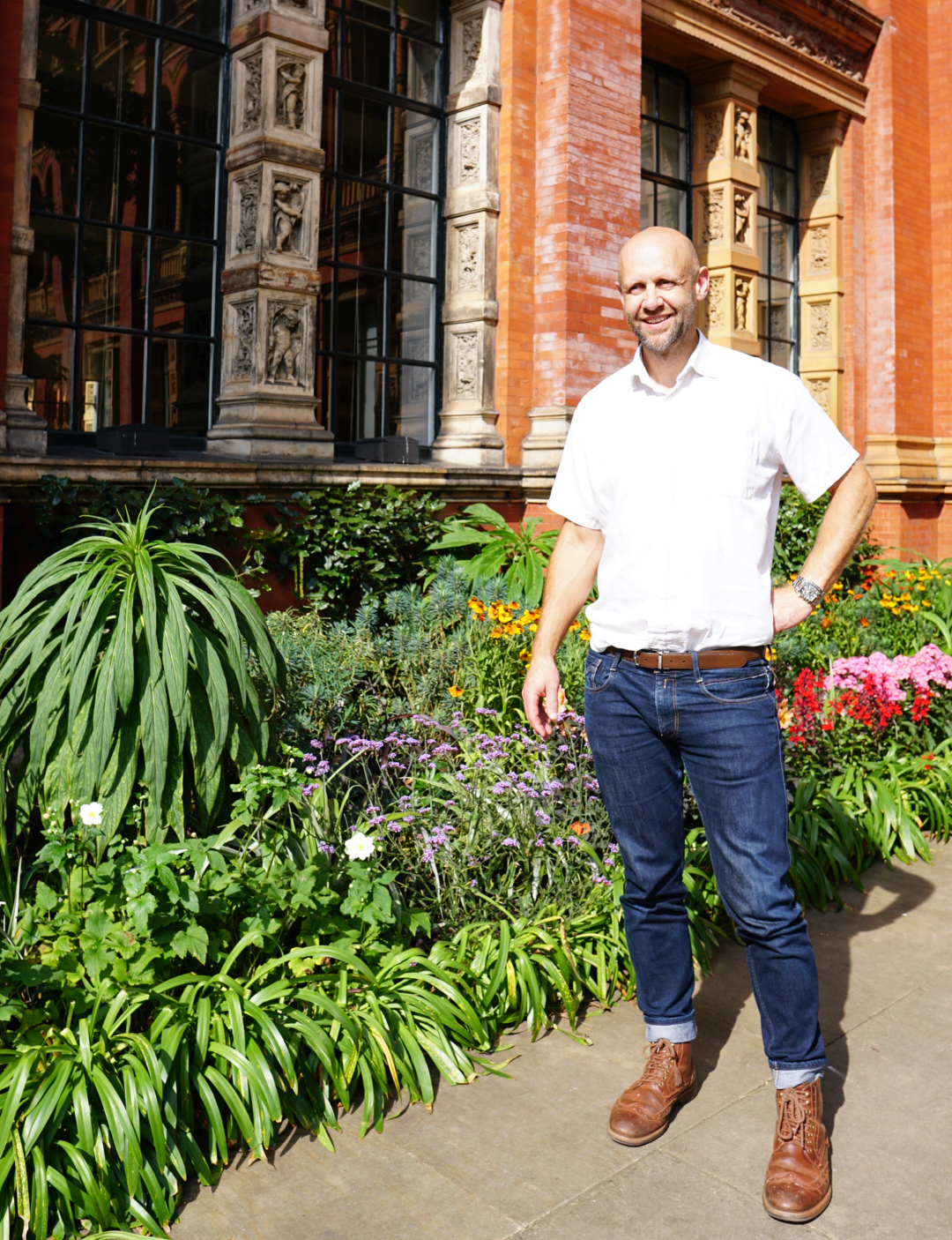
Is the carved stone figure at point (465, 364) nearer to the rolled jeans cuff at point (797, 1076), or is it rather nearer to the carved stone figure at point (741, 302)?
the carved stone figure at point (741, 302)

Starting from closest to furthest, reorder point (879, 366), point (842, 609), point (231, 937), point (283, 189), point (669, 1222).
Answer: point (669, 1222)
point (231, 937)
point (283, 189)
point (842, 609)
point (879, 366)

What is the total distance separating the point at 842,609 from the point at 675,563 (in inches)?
235

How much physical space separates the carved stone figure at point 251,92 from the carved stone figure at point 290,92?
0.14 meters

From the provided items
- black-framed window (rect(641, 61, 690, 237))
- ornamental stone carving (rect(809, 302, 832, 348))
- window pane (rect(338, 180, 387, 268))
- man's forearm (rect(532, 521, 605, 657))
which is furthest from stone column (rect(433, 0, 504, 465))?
man's forearm (rect(532, 521, 605, 657))

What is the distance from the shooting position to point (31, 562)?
622 cm

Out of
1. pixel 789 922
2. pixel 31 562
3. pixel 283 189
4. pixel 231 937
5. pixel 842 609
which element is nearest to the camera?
pixel 789 922

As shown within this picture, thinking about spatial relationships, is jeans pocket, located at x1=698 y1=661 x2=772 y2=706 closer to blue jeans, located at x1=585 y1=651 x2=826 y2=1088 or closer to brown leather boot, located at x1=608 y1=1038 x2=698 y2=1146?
blue jeans, located at x1=585 y1=651 x2=826 y2=1088

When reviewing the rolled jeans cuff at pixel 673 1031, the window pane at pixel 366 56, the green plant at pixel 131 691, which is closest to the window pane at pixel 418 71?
the window pane at pixel 366 56

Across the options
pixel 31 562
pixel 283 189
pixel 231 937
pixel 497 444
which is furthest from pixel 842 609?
pixel 231 937

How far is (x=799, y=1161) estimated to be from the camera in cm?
273

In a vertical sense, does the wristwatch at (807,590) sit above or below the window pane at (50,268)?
below

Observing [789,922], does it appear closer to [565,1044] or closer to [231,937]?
[565,1044]

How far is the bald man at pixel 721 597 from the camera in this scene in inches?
109

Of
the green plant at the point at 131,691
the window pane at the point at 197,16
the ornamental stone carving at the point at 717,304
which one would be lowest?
the green plant at the point at 131,691
